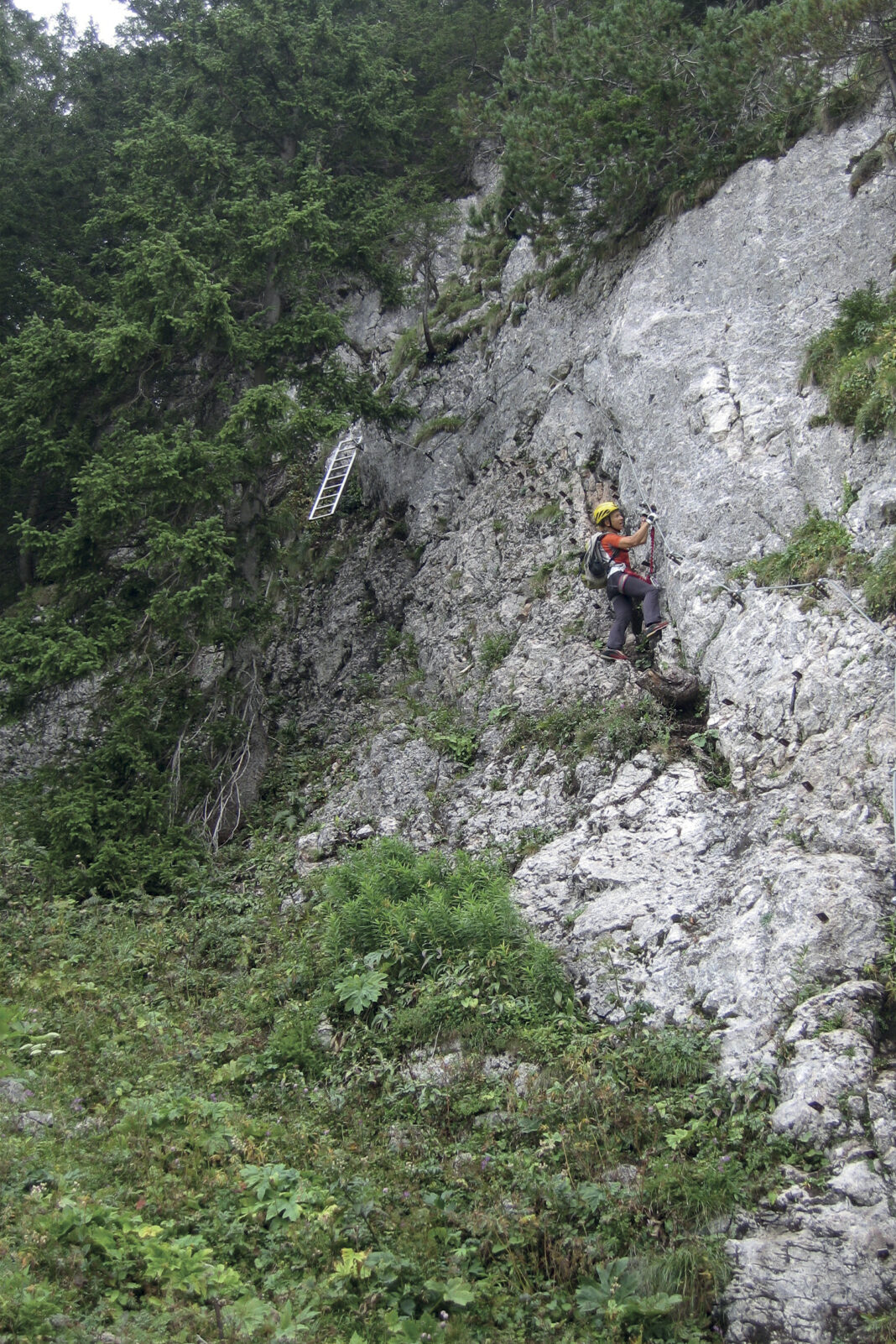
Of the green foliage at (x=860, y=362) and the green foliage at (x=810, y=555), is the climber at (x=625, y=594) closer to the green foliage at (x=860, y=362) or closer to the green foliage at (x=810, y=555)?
the green foliage at (x=810, y=555)

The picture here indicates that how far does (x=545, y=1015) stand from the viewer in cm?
760

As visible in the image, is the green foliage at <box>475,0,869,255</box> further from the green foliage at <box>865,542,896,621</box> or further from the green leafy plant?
the green leafy plant

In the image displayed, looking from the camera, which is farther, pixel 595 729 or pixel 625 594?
pixel 625 594

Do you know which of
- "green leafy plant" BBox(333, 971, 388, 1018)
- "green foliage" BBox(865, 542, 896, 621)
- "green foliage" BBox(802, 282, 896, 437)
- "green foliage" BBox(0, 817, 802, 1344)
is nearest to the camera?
"green foliage" BBox(0, 817, 802, 1344)

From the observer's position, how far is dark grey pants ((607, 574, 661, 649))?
35.0 feet

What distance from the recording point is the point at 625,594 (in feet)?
35.6

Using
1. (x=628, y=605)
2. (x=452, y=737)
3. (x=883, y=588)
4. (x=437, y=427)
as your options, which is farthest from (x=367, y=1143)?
(x=437, y=427)

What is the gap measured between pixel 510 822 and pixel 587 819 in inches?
40.2

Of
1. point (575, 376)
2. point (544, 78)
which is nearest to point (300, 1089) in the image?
point (575, 376)

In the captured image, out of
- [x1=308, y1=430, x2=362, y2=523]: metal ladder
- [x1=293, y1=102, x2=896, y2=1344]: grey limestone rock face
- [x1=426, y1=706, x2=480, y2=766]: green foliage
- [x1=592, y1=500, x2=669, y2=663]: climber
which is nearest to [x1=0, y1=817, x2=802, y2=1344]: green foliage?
[x1=293, y1=102, x2=896, y2=1344]: grey limestone rock face

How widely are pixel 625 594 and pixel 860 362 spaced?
3.36 meters

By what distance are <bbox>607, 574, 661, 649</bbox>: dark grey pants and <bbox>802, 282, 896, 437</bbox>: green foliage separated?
260cm

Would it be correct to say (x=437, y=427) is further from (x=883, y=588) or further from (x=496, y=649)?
(x=883, y=588)

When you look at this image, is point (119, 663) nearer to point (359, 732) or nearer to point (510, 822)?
point (359, 732)
